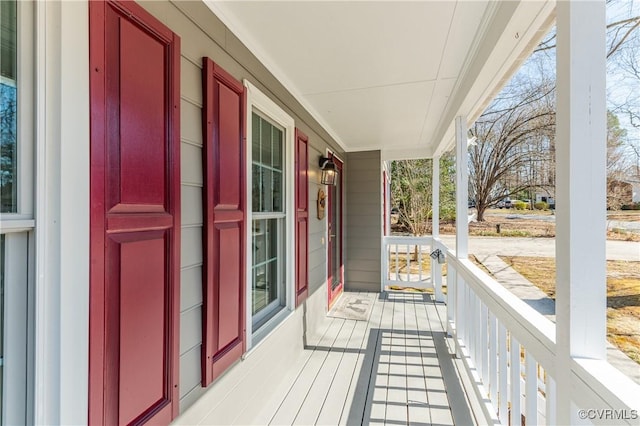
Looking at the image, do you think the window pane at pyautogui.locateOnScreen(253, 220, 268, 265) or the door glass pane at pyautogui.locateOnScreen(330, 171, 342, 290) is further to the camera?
the door glass pane at pyautogui.locateOnScreen(330, 171, 342, 290)

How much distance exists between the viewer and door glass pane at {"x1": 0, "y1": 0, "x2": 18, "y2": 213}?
77 centimetres

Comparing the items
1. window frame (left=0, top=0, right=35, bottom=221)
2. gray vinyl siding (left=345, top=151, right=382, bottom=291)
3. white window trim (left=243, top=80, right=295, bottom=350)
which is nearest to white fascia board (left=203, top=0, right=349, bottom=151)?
white window trim (left=243, top=80, right=295, bottom=350)

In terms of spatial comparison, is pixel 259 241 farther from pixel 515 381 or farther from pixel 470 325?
pixel 470 325

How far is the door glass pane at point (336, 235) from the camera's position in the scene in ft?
15.2

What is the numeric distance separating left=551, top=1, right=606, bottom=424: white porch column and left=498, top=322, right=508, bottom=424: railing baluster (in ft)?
2.81

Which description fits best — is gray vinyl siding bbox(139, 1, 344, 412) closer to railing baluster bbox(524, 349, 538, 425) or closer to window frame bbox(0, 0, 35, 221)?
window frame bbox(0, 0, 35, 221)

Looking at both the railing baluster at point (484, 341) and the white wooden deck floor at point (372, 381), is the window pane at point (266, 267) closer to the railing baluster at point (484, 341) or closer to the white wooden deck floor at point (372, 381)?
the white wooden deck floor at point (372, 381)

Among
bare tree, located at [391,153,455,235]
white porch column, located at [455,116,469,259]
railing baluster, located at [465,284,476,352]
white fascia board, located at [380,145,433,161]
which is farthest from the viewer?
bare tree, located at [391,153,455,235]

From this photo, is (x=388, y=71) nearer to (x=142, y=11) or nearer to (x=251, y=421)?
(x=142, y=11)

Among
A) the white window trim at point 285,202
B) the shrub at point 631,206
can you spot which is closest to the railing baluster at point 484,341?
the shrub at point 631,206

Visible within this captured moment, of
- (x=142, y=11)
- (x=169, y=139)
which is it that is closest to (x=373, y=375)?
(x=169, y=139)

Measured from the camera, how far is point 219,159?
1.58m

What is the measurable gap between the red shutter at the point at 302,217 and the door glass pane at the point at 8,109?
6.86 feet

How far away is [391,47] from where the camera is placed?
6.34 ft
